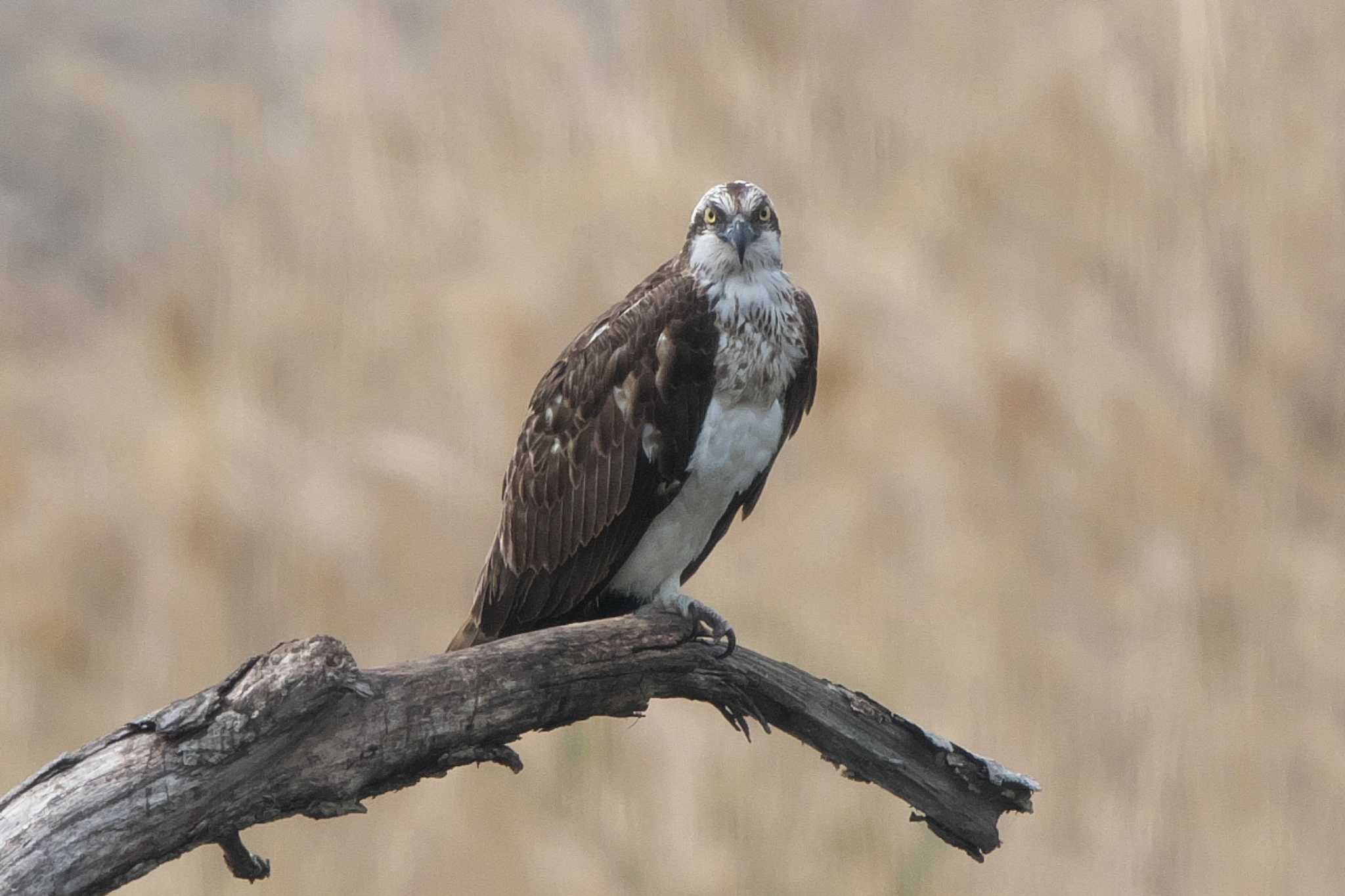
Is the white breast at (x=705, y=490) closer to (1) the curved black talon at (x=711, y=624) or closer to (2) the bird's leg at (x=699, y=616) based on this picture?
(2) the bird's leg at (x=699, y=616)

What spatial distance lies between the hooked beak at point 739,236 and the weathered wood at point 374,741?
86cm

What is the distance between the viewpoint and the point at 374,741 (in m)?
2.70

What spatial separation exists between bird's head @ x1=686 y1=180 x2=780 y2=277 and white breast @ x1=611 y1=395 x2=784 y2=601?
32 centimetres

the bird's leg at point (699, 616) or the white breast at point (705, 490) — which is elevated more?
the white breast at point (705, 490)

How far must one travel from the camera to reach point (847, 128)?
6.68 m

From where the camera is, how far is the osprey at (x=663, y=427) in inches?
145

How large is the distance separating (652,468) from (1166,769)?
2994 mm

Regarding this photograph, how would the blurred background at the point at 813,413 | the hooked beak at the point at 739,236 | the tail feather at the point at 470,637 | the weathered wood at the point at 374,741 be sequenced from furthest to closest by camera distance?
the blurred background at the point at 813,413, the tail feather at the point at 470,637, the hooked beak at the point at 739,236, the weathered wood at the point at 374,741

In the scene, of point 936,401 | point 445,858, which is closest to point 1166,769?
point 936,401

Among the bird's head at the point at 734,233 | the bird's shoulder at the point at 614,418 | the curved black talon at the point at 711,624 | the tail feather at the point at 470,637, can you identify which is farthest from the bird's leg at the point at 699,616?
the bird's head at the point at 734,233

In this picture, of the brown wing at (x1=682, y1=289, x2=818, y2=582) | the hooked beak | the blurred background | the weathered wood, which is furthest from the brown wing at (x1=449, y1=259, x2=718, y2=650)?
the blurred background

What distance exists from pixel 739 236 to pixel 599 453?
616mm

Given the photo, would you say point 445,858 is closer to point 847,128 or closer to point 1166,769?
point 1166,769

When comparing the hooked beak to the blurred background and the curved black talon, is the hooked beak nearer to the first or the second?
the curved black talon
